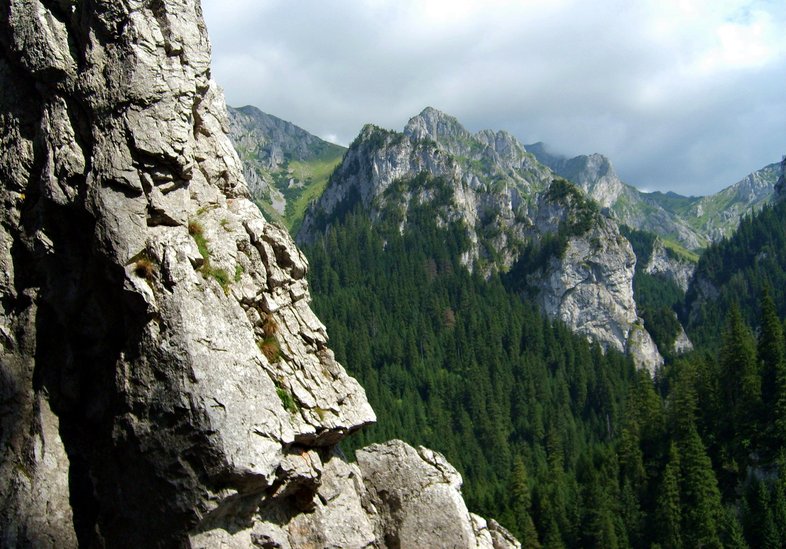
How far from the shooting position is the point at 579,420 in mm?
150250

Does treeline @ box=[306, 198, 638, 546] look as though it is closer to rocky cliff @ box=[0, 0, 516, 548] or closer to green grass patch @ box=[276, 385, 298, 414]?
rocky cliff @ box=[0, 0, 516, 548]

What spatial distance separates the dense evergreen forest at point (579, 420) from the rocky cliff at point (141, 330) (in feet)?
181

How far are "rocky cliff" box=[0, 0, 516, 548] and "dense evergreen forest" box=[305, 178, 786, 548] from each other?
5515cm

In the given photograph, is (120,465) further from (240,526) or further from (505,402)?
(505,402)

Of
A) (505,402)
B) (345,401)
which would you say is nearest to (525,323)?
(505,402)

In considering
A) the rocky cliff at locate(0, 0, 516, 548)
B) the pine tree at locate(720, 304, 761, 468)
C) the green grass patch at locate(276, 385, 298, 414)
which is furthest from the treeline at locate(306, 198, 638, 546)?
the green grass patch at locate(276, 385, 298, 414)

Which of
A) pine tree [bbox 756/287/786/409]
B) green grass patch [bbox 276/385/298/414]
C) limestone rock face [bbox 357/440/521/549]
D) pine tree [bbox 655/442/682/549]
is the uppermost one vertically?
pine tree [bbox 756/287/786/409]

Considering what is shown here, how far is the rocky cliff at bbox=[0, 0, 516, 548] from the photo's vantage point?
17.2m

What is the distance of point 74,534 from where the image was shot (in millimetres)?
18062

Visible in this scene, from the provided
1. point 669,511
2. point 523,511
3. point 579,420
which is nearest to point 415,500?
point 669,511

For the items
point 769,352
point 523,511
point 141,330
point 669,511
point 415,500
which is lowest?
point 669,511

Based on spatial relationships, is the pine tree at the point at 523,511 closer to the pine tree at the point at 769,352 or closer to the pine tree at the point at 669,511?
the pine tree at the point at 669,511

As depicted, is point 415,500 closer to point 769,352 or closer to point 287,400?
point 287,400

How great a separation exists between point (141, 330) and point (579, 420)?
471 feet
